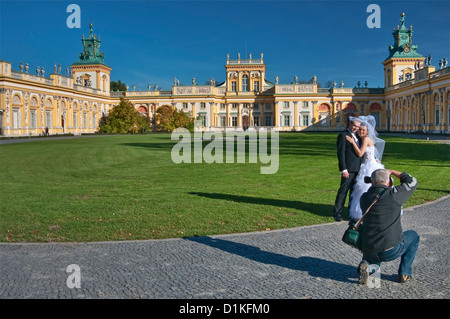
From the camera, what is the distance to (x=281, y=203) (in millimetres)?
9961

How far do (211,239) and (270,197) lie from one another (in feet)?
12.8

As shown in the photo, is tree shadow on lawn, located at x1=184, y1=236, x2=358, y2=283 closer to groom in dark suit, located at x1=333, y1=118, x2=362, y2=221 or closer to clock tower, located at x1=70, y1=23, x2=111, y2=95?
groom in dark suit, located at x1=333, y1=118, x2=362, y2=221

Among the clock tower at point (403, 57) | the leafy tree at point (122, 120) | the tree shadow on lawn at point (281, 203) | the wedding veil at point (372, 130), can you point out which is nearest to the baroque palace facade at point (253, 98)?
the clock tower at point (403, 57)

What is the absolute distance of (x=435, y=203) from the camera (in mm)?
9742

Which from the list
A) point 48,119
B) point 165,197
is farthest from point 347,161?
point 48,119

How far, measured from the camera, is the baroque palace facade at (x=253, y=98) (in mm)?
61531

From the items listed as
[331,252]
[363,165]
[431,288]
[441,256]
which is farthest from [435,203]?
[431,288]

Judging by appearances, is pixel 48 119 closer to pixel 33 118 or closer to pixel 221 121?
pixel 33 118

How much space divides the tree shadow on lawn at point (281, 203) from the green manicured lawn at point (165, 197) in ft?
0.07

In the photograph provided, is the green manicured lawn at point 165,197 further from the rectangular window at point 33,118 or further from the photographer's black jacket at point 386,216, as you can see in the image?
the rectangular window at point 33,118

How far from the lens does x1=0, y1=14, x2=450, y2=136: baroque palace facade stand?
6153cm

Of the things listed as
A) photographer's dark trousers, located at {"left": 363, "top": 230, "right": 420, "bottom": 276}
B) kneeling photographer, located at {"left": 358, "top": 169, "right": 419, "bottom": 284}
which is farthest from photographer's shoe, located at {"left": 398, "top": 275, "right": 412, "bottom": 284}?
kneeling photographer, located at {"left": 358, "top": 169, "right": 419, "bottom": 284}

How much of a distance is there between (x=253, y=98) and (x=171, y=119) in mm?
17816
